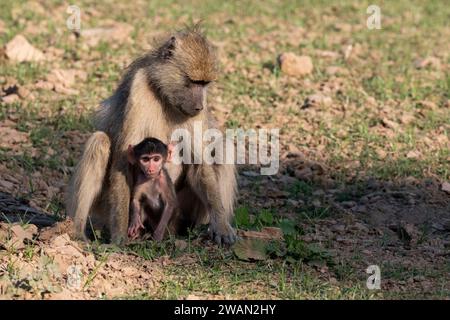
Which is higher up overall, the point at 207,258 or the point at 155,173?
the point at 155,173

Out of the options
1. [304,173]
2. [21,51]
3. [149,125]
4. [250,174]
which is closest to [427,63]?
[304,173]

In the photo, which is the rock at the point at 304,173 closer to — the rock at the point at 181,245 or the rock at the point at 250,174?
the rock at the point at 250,174

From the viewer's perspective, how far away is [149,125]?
605 centimetres

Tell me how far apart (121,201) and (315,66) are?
4.18 meters

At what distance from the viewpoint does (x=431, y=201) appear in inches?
281

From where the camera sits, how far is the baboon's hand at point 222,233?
5.93 meters

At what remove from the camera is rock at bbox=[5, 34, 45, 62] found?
923 centimetres

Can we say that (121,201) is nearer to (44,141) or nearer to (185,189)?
(185,189)

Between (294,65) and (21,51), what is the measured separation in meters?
2.81

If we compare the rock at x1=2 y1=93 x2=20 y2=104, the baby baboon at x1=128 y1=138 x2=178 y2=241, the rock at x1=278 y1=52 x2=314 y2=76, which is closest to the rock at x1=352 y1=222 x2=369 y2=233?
the baby baboon at x1=128 y1=138 x2=178 y2=241

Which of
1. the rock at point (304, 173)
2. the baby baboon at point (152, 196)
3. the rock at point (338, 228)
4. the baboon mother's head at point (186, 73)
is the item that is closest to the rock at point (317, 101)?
the rock at point (304, 173)

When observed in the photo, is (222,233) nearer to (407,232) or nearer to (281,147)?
(407,232)

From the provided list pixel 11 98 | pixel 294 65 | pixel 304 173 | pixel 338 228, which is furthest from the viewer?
pixel 294 65
